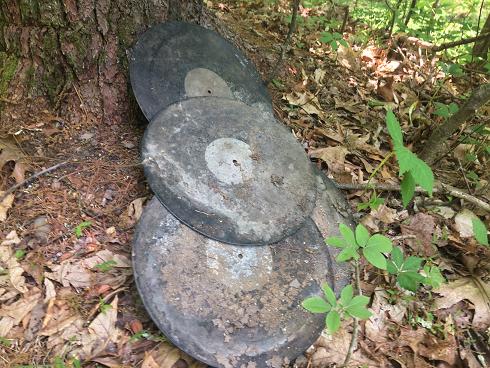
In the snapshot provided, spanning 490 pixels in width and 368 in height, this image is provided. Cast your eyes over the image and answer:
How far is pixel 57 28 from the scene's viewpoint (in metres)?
2.21

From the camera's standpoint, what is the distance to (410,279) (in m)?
1.88

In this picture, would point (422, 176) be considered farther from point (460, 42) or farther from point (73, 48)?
point (460, 42)

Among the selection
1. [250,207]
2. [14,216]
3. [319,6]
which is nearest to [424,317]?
[250,207]

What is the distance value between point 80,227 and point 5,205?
37 cm

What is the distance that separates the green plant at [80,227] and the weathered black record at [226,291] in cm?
34

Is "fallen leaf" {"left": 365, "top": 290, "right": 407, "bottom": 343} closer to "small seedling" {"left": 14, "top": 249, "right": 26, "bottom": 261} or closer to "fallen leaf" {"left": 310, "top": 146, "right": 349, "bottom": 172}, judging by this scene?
"fallen leaf" {"left": 310, "top": 146, "right": 349, "bottom": 172}

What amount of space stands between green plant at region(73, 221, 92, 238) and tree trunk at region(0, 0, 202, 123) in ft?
2.51

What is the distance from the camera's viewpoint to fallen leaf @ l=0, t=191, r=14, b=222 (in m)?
1.90

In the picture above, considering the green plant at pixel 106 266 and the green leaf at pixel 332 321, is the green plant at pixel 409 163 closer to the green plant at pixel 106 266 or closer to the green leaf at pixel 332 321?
the green leaf at pixel 332 321

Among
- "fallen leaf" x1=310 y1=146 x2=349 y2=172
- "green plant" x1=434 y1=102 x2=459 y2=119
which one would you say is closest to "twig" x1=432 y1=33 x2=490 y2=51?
"green plant" x1=434 y1=102 x2=459 y2=119

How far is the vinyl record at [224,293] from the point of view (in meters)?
1.65

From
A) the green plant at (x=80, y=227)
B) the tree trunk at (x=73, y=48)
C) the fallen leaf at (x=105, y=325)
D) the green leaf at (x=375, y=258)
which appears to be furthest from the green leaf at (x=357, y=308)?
the tree trunk at (x=73, y=48)

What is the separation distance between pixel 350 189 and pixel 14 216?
1.86 metres

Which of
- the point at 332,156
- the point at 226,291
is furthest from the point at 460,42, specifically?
the point at 226,291
